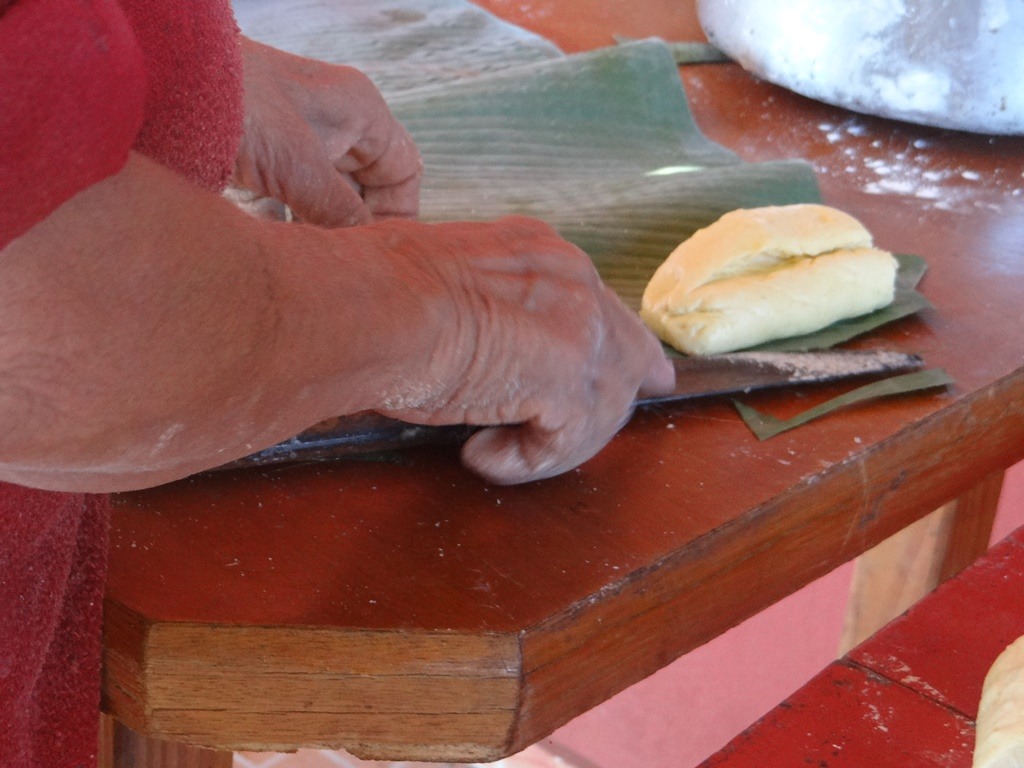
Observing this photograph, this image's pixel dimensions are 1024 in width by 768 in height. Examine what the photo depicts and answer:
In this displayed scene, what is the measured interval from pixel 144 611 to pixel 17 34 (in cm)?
38

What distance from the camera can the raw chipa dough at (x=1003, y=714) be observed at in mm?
677

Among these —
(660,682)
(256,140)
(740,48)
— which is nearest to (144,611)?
(256,140)

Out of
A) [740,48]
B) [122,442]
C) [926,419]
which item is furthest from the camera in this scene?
[740,48]

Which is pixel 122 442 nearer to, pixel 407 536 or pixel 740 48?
pixel 407 536

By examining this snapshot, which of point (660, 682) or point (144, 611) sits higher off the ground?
point (144, 611)

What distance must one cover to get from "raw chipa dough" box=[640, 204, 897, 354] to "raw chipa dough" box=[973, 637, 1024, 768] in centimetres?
36

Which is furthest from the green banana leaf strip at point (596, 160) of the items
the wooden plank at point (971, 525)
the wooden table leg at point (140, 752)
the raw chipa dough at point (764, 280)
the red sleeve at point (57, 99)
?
the red sleeve at point (57, 99)

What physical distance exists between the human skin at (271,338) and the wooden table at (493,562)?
62mm

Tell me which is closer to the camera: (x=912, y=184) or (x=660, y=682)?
(x=912, y=184)

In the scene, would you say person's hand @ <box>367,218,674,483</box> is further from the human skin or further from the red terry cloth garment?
the red terry cloth garment

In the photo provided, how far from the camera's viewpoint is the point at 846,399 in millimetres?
942

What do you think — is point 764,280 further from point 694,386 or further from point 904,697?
point 904,697

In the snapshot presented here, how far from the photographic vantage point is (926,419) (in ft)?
3.07

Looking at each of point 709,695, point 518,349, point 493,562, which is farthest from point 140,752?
point 709,695
